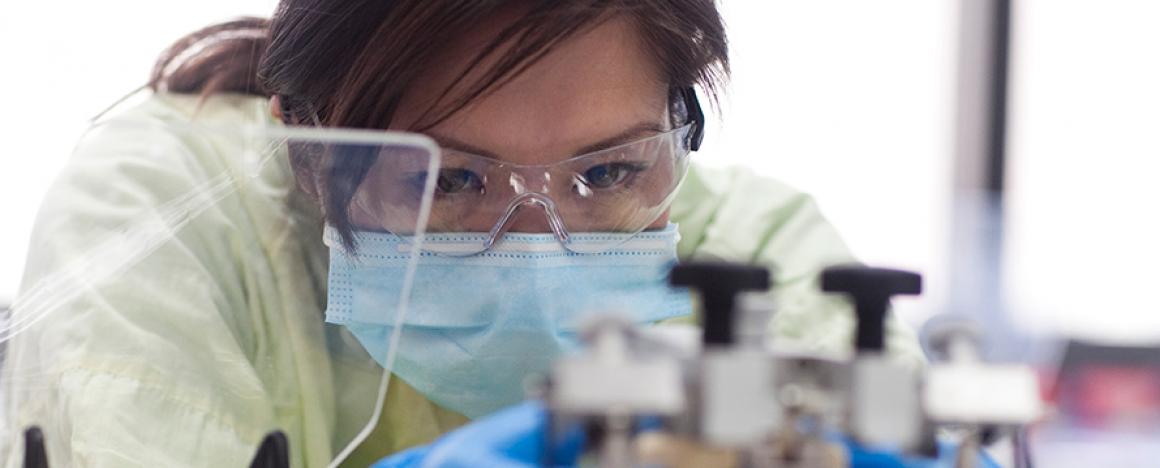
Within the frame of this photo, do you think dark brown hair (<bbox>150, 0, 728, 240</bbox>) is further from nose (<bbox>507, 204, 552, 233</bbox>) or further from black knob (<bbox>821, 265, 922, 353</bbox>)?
black knob (<bbox>821, 265, 922, 353</bbox>)

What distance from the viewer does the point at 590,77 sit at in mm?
793

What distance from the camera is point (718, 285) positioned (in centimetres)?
40

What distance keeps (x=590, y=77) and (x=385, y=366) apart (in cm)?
24

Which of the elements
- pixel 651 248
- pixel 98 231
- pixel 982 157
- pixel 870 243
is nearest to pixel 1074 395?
pixel 870 243

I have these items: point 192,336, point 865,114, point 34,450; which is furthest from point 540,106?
point 865,114

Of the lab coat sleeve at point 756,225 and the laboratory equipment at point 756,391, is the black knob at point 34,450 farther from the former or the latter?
the lab coat sleeve at point 756,225

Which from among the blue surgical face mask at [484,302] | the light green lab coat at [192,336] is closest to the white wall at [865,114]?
the blue surgical face mask at [484,302]

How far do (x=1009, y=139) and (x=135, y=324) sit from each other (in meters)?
2.28

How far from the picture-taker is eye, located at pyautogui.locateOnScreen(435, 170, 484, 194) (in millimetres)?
753

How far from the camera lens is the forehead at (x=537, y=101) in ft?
2.49

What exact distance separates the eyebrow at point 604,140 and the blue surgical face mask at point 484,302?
59mm

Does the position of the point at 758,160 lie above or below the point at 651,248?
below

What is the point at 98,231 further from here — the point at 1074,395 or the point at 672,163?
the point at 1074,395

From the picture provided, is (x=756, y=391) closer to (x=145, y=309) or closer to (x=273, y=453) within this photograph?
(x=273, y=453)
